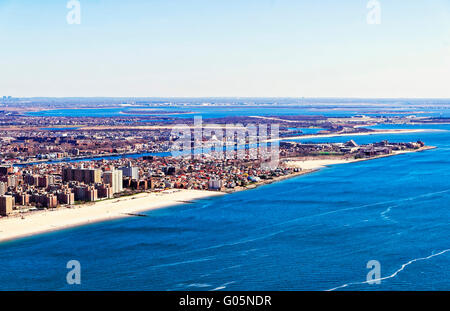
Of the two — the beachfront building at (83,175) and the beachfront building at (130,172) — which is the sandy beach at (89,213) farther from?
the beachfront building at (130,172)

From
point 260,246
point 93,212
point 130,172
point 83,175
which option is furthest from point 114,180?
point 260,246

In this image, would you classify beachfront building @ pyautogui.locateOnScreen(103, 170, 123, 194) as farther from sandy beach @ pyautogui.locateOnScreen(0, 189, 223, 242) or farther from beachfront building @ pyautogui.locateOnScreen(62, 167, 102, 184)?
sandy beach @ pyautogui.locateOnScreen(0, 189, 223, 242)

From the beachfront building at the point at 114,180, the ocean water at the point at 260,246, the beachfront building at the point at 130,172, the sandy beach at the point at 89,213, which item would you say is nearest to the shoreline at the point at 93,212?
the sandy beach at the point at 89,213

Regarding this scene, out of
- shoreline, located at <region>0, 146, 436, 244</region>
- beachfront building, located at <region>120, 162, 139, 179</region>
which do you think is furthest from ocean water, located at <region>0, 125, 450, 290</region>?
beachfront building, located at <region>120, 162, 139, 179</region>

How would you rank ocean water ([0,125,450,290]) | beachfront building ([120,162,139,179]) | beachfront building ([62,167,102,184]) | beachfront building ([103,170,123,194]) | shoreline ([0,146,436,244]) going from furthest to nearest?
beachfront building ([120,162,139,179])
beachfront building ([62,167,102,184])
beachfront building ([103,170,123,194])
shoreline ([0,146,436,244])
ocean water ([0,125,450,290])

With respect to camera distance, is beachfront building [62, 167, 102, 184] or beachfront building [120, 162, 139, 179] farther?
beachfront building [120, 162, 139, 179]

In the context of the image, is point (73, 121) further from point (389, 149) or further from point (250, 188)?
point (250, 188)
